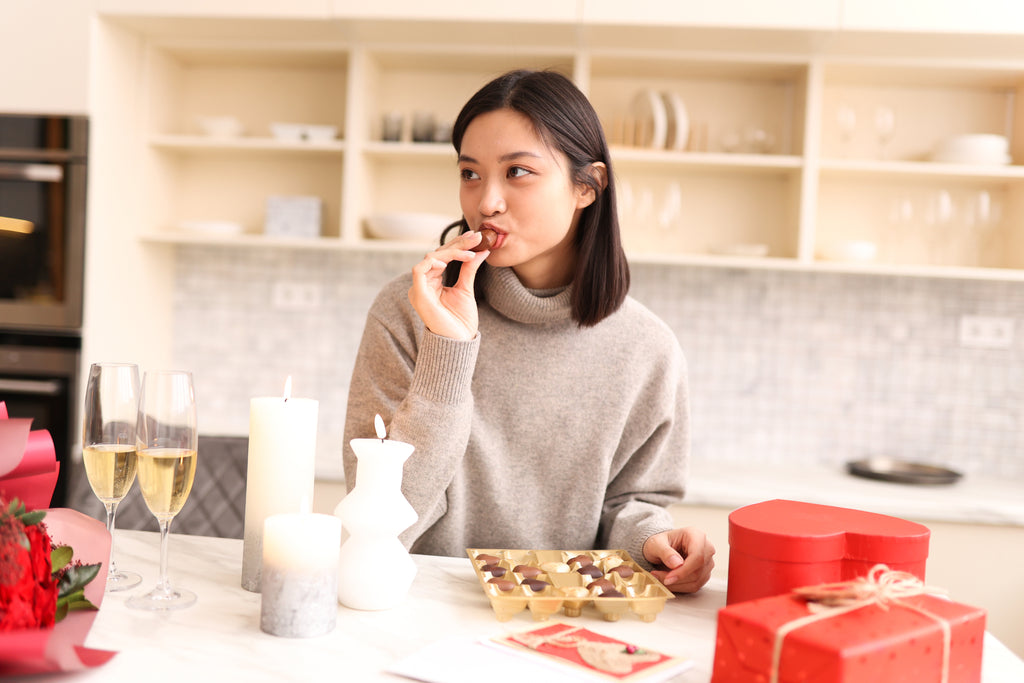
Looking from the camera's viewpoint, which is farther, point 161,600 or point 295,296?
point 295,296

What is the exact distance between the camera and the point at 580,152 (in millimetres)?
1457

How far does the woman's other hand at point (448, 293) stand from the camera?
123cm

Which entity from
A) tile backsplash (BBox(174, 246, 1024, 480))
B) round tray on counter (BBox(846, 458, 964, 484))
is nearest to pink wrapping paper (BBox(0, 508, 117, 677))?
tile backsplash (BBox(174, 246, 1024, 480))

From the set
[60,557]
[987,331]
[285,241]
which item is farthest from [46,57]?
[987,331]

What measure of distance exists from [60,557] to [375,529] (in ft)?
0.98

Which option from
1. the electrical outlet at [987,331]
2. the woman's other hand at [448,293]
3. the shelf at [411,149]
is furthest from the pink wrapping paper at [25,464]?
the electrical outlet at [987,331]

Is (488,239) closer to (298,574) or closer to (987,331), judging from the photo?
(298,574)

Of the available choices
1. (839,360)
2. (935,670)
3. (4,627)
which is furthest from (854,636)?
(839,360)

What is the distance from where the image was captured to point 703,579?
3.64ft

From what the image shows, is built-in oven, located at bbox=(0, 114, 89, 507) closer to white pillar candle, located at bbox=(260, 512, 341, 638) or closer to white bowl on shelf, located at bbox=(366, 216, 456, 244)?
white bowl on shelf, located at bbox=(366, 216, 456, 244)

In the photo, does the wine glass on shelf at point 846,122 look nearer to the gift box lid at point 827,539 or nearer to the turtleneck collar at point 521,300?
the turtleneck collar at point 521,300

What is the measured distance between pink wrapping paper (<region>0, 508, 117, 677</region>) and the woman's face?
72 centimetres

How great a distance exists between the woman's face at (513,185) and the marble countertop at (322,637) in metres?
0.53

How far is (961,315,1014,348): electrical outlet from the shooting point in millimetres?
2988
